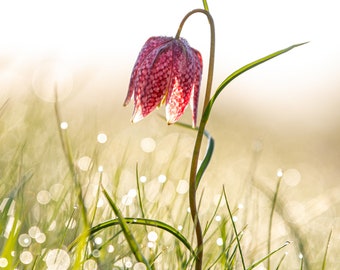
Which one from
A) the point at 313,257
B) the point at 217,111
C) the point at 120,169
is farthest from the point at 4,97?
the point at 217,111

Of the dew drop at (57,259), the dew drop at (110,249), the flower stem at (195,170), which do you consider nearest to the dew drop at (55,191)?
the dew drop at (110,249)

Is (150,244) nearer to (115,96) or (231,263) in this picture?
(231,263)

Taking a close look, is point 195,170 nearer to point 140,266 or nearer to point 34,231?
point 140,266

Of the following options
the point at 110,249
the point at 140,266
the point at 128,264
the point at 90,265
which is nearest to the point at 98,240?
the point at 110,249

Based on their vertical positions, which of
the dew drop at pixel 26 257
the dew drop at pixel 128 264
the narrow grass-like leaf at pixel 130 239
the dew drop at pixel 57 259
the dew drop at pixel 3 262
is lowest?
the dew drop at pixel 128 264

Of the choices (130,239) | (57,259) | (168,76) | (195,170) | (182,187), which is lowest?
(182,187)

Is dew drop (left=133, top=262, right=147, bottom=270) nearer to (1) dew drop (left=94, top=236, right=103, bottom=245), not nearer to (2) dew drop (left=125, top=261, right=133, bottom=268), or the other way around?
(2) dew drop (left=125, top=261, right=133, bottom=268)

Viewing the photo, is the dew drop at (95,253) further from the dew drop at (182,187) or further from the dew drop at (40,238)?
the dew drop at (182,187)
